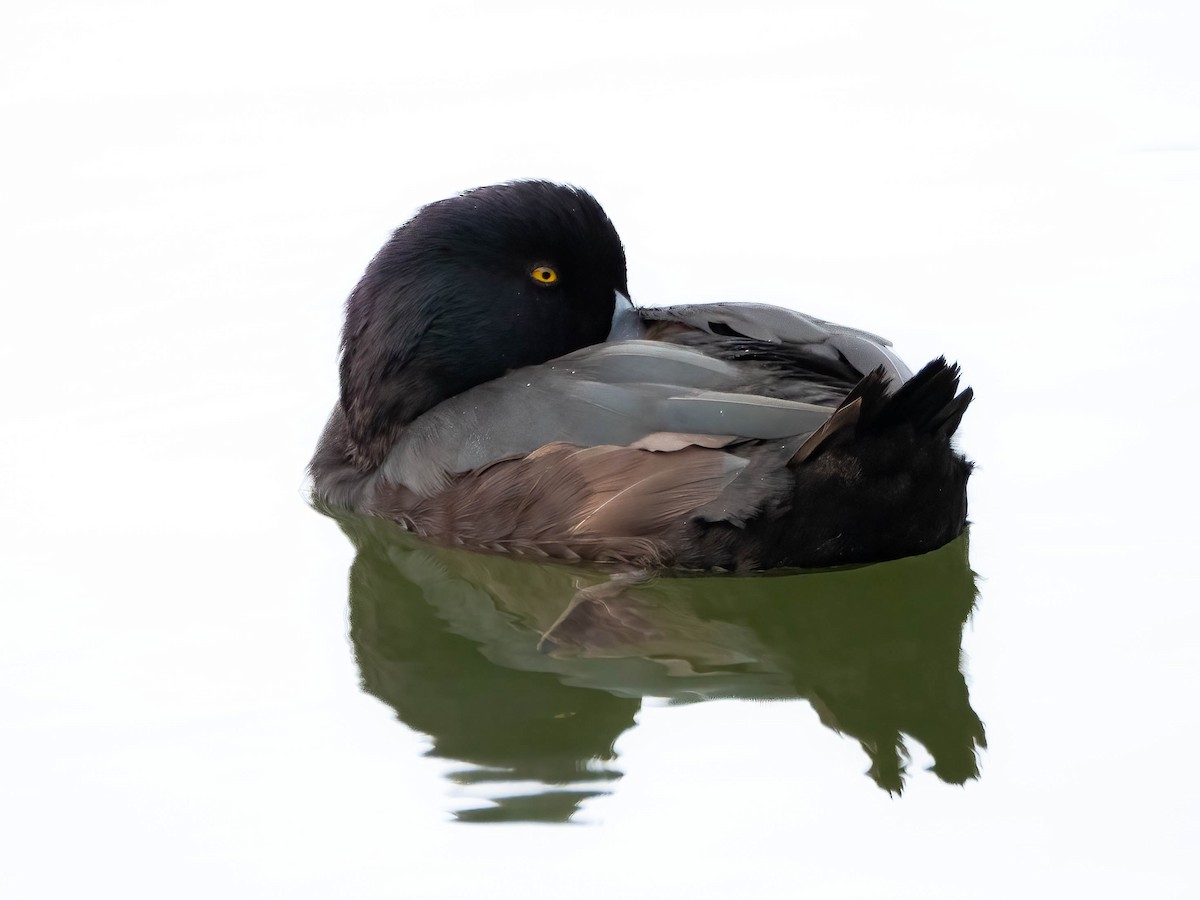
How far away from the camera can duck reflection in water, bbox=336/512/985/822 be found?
600 cm

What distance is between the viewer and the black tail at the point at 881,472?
622cm

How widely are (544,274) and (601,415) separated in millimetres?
917

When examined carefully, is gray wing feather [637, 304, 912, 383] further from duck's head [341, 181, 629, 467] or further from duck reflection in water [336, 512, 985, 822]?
duck reflection in water [336, 512, 985, 822]

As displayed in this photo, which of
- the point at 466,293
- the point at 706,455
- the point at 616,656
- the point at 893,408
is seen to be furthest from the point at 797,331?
the point at 616,656

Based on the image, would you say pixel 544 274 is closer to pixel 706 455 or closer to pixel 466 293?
pixel 466 293

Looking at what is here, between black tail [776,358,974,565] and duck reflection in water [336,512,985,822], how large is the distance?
25 centimetres

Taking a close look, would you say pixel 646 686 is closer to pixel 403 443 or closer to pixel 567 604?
pixel 567 604

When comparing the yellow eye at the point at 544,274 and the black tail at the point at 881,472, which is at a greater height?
the yellow eye at the point at 544,274

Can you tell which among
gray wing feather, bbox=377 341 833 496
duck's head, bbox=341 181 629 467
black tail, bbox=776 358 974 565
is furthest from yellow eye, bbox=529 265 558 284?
black tail, bbox=776 358 974 565

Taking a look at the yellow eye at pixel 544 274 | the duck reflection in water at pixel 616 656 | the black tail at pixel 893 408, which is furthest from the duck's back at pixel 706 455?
the yellow eye at pixel 544 274

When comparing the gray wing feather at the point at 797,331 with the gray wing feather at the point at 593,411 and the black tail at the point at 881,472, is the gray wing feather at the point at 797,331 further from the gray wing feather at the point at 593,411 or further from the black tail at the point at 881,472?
the black tail at the point at 881,472

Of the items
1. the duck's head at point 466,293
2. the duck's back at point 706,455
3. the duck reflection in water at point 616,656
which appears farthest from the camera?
the duck's head at point 466,293

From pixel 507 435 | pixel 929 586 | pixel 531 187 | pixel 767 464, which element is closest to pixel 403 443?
pixel 507 435

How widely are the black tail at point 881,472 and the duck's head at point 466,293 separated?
1419 millimetres
